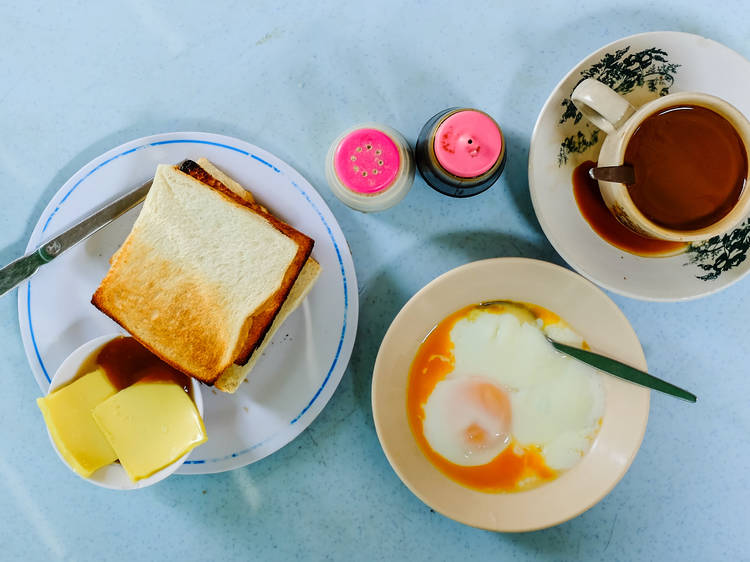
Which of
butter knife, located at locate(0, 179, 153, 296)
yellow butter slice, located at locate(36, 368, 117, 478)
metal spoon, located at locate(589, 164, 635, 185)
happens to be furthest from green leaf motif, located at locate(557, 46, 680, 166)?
yellow butter slice, located at locate(36, 368, 117, 478)

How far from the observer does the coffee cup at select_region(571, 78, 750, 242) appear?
953 millimetres

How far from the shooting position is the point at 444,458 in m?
1.18

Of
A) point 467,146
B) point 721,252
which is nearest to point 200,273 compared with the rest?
point 467,146

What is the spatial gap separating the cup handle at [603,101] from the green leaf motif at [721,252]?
326mm

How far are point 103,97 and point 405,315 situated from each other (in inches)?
33.8

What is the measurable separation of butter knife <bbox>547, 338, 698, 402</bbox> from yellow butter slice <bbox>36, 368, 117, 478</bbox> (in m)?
0.98

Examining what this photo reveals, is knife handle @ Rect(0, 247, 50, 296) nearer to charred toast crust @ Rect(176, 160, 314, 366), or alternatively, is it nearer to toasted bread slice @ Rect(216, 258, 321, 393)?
charred toast crust @ Rect(176, 160, 314, 366)

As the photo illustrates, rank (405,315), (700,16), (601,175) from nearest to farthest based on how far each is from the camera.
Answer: (601,175)
(405,315)
(700,16)

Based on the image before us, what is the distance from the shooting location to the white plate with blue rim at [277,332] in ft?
3.82

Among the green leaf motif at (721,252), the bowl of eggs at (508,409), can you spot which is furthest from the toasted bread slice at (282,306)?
the green leaf motif at (721,252)

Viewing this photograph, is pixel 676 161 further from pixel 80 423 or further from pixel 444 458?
pixel 80 423

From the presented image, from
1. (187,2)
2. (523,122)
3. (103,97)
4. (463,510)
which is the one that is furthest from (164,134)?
(463,510)

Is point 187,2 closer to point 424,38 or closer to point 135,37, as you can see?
point 135,37

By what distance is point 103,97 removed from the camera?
4.07ft
